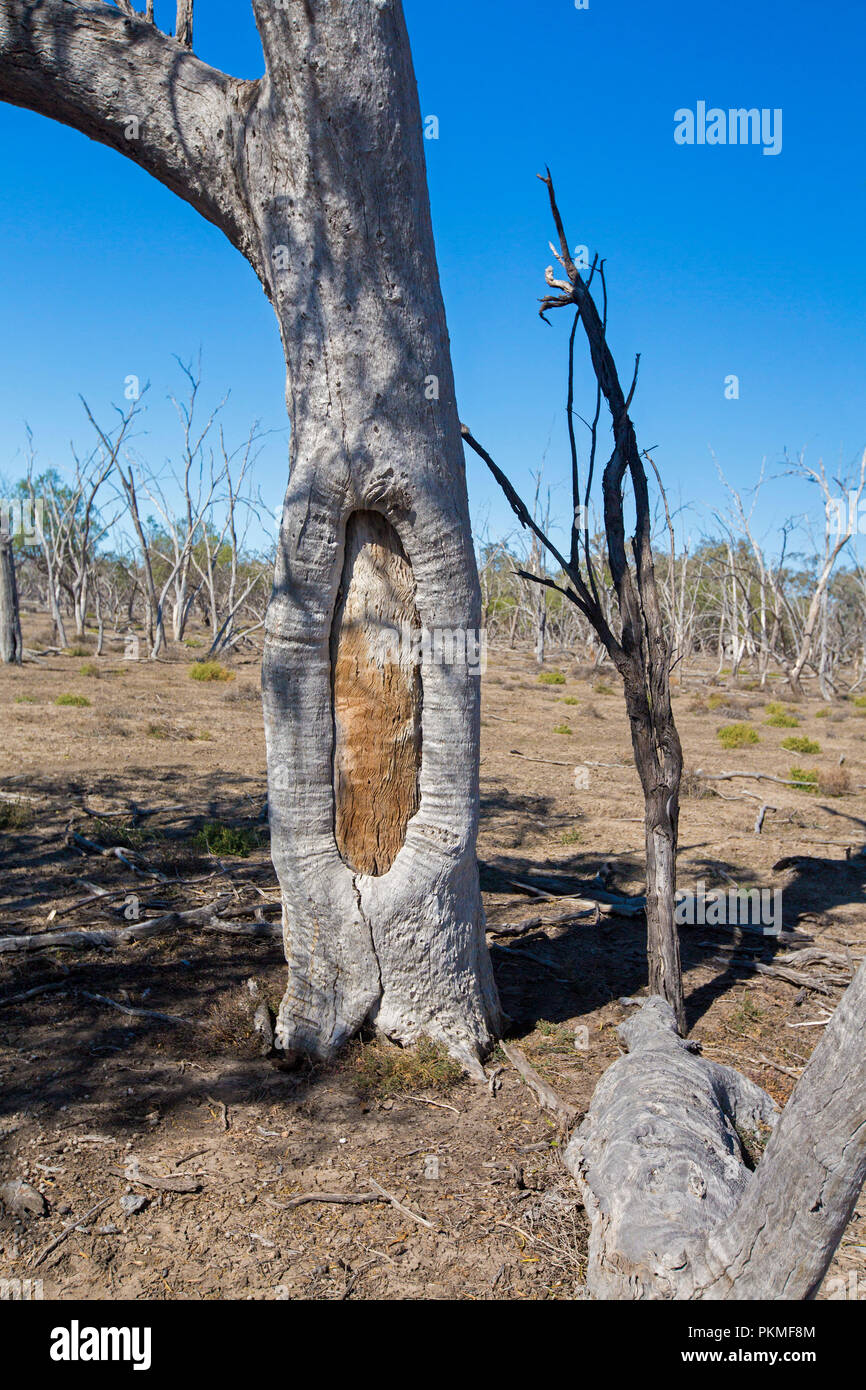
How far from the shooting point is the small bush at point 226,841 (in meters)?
6.42

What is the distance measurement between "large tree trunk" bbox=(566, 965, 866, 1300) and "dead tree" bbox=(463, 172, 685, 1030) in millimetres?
417

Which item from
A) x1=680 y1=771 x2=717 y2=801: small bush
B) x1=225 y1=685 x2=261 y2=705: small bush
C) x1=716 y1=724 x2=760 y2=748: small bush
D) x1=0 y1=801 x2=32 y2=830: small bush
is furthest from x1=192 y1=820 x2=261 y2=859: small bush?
x1=716 y1=724 x2=760 y2=748: small bush

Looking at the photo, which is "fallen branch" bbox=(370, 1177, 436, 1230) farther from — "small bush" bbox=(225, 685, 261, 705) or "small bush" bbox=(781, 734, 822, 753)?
"small bush" bbox=(225, 685, 261, 705)

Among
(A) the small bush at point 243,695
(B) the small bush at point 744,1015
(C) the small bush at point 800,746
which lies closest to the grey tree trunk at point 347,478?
(B) the small bush at point 744,1015

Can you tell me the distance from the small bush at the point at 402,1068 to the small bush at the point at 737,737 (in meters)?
11.7

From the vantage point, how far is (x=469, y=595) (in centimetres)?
345

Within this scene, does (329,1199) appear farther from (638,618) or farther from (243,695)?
(243,695)

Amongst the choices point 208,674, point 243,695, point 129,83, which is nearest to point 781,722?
point 243,695

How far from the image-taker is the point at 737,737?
1441cm

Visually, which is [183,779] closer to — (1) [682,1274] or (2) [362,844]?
(2) [362,844]

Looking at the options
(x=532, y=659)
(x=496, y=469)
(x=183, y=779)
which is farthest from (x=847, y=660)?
(x=496, y=469)

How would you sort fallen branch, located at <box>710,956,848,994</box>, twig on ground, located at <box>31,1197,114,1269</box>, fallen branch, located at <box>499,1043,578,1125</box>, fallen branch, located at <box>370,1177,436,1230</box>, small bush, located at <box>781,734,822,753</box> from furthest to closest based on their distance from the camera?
1. small bush, located at <box>781,734,822,753</box>
2. fallen branch, located at <box>710,956,848,994</box>
3. fallen branch, located at <box>499,1043,578,1125</box>
4. fallen branch, located at <box>370,1177,436,1230</box>
5. twig on ground, located at <box>31,1197,114,1269</box>

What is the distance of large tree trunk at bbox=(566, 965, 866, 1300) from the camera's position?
1591 millimetres
